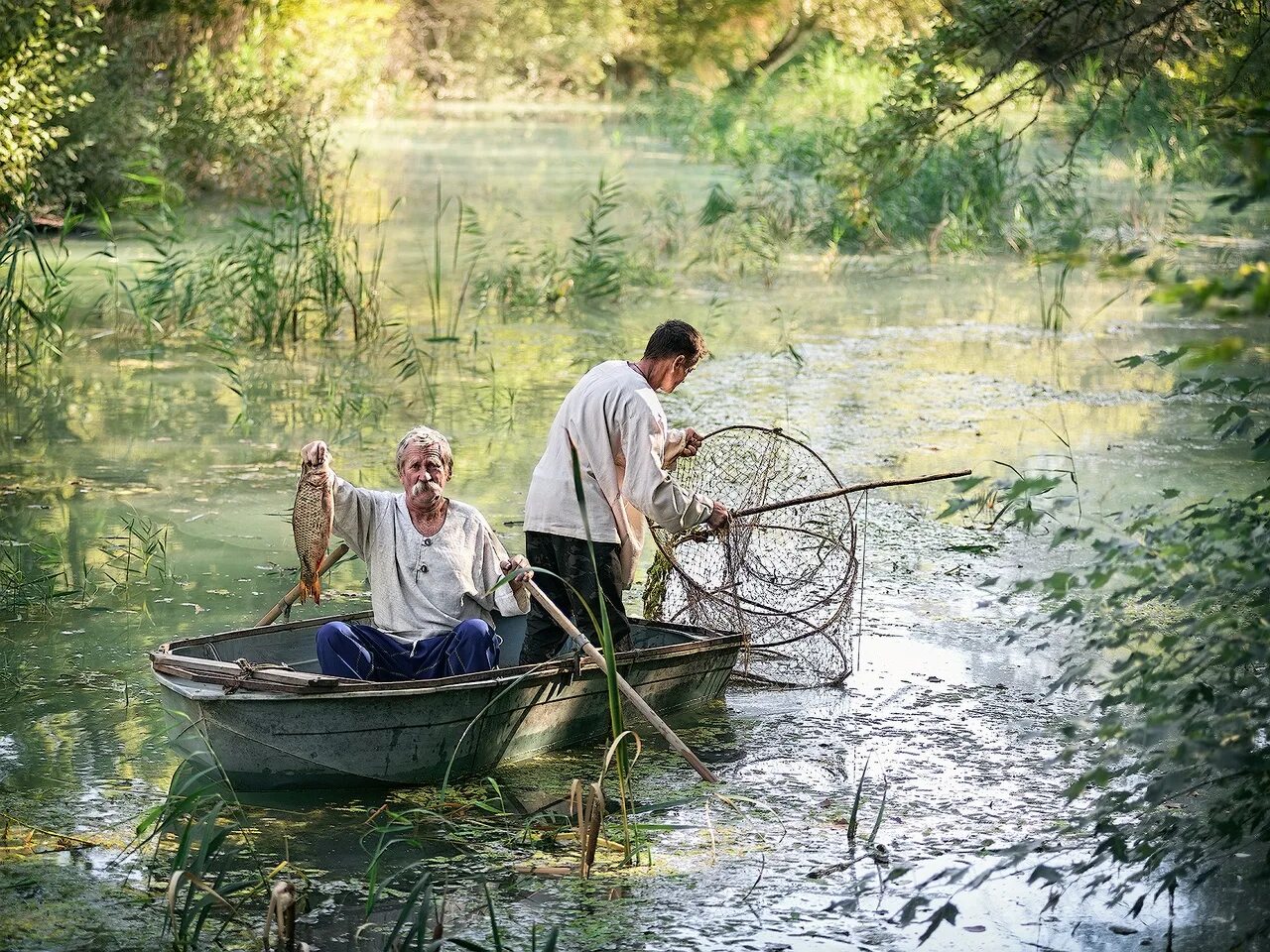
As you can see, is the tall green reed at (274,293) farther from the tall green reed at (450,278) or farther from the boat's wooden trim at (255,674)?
the boat's wooden trim at (255,674)

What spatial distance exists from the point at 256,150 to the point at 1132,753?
541 inches

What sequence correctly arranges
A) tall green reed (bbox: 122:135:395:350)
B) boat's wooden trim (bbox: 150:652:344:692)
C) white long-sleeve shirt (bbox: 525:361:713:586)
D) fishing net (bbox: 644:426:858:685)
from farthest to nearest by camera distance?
tall green reed (bbox: 122:135:395:350), fishing net (bbox: 644:426:858:685), white long-sleeve shirt (bbox: 525:361:713:586), boat's wooden trim (bbox: 150:652:344:692)

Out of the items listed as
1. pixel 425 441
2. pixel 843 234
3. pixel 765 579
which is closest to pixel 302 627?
pixel 425 441

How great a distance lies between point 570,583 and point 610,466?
1.24 ft

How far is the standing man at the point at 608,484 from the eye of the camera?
16.4 ft

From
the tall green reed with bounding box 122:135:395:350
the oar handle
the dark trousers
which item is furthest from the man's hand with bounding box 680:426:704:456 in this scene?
the tall green reed with bounding box 122:135:395:350

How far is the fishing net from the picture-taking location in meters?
5.79

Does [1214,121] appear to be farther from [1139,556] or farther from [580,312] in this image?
[580,312]

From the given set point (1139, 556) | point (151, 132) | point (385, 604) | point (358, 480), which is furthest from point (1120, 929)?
point (151, 132)

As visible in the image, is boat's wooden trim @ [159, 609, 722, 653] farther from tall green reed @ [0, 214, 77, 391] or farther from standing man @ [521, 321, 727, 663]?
tall green reed @ [0, 214, 77, 391]

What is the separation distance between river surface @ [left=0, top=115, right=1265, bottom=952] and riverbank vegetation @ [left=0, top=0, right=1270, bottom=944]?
0.51 ft

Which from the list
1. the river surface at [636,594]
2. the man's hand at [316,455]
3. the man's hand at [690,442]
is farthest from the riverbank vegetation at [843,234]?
the man's hand at [690,442]

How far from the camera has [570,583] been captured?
5055 millimetres

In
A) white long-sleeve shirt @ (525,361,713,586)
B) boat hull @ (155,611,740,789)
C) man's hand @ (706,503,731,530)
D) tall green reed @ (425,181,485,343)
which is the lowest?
boat hull @ (155,611,740,789)
